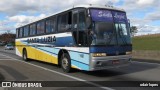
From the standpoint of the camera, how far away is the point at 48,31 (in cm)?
1789

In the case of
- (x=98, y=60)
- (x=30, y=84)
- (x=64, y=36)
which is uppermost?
(x=64, y=36)

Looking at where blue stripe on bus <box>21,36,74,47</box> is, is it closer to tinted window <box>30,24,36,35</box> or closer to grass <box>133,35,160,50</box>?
tinted window <box>30,24,36,35</box>

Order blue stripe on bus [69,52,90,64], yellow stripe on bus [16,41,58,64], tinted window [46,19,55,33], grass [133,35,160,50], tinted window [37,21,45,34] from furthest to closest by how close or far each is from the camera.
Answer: grass [133,35,160,50] < tinted window [37,21,45,34] < yellow stripe on bus [16,41,58,64] < tinted window [46,19,55,33] < blue stripe on bus [69,52,90,64]

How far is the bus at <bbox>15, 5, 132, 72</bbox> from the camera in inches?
501

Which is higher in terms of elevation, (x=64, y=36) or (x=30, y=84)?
(x=64, y=36)

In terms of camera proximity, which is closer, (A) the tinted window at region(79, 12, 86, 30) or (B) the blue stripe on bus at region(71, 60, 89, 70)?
(B) the blue stripe on bus at region(71, 60, 89, 70)

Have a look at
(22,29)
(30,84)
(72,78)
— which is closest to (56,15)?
(72,78)

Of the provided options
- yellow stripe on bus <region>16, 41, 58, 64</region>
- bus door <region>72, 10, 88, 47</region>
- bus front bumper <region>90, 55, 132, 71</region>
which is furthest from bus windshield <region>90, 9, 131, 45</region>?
yellow stripe on bus <region>16, 41, 58, 64</region>

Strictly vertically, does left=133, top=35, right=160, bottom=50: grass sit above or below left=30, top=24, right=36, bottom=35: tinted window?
below

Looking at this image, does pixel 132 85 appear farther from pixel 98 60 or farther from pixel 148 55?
pixel 148 55

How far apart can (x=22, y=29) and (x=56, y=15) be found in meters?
8.87

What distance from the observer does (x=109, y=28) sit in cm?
1318

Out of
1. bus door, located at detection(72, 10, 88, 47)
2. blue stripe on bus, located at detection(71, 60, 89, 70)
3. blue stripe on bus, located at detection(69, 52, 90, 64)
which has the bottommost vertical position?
blue stripe on bus, located at detection(71, 60, 89, 70)

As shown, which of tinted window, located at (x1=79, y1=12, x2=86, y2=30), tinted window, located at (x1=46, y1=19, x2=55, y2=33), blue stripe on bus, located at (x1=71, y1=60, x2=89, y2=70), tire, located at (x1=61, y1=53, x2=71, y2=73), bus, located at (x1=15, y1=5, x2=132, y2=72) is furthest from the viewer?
tinted window, located at (x1=46, y1=19, x2=55, y2=33)
